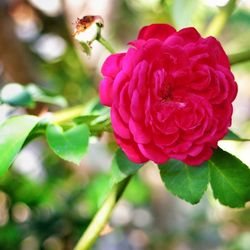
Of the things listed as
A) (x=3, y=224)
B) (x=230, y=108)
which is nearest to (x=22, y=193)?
(x=3, y=224)

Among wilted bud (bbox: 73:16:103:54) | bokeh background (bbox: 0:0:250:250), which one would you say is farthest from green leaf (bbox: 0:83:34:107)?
wilted bud (bbox: 73:16:103:54)

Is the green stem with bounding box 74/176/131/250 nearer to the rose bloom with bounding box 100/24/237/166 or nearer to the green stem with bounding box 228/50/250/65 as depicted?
the rose bloom with bounding box 100/24/237/166

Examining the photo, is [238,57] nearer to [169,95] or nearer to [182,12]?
[169,95]

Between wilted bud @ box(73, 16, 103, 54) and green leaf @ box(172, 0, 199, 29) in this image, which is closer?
wilted bud @ box(73, 16, 103, 54)

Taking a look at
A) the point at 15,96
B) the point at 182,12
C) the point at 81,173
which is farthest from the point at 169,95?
the point at 81,173

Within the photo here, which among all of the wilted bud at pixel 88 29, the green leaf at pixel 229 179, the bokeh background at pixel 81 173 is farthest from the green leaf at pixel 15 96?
the green leaf at pixel 229 179

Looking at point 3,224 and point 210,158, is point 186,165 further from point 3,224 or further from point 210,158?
point 3,224
